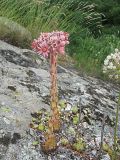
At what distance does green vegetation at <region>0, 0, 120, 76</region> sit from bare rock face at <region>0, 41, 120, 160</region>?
0.76 m

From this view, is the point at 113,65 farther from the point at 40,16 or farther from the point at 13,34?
the point at 40,16

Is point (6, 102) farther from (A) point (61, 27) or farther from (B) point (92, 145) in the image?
(A) point (61, 27)

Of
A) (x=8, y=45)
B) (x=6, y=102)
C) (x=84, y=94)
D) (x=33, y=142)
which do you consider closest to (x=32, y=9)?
(x=8, y=45)

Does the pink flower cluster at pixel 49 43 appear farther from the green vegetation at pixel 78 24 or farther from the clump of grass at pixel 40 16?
the clump of grass at pixel 40 16

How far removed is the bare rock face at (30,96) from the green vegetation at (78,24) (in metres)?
0.76

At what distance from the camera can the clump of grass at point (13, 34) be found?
6812 millimetres

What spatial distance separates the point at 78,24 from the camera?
932 cm

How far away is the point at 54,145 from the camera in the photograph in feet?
14.1

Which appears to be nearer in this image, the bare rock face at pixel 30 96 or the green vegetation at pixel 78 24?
the bare rock face at pixel 30 96

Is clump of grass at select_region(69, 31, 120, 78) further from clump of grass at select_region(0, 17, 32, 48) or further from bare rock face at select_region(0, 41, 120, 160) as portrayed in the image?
clump of grass at select_region(0, 17, 32, 48)

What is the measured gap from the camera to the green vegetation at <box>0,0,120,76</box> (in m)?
7.68

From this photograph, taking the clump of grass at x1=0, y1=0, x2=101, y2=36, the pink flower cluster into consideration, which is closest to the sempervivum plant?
the pink flower cluster

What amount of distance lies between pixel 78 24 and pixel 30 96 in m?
4.45

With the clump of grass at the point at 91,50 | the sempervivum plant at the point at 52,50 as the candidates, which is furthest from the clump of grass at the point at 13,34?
the sempervivum plant at the point at 52,50
